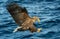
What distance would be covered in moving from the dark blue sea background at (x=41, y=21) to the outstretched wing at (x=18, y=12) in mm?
1373

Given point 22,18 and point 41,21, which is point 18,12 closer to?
point 22,18

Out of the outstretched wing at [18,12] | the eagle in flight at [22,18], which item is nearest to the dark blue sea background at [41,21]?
the eagle in flight at [22,18]

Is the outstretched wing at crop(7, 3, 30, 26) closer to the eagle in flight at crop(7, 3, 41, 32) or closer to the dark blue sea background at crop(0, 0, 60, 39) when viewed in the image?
the eagle in flight at crop(7, 3, 41, 32)

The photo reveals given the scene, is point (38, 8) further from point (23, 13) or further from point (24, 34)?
point (23, 13)

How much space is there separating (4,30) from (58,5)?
14.7ft

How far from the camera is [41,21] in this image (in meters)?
13.7

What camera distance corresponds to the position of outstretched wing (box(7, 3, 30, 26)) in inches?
409

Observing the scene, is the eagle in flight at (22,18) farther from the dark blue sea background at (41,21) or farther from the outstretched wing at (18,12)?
the dark blue sea background at (41,21)

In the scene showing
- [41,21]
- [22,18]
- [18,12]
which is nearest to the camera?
[18,12]

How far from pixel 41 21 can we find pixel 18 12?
3.19m

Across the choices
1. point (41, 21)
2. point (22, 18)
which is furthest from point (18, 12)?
point (41, 21)

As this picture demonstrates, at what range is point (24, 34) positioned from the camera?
483 inches

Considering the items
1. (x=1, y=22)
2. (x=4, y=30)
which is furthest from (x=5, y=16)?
(x=4, y=30)

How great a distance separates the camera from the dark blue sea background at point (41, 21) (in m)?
12.2
